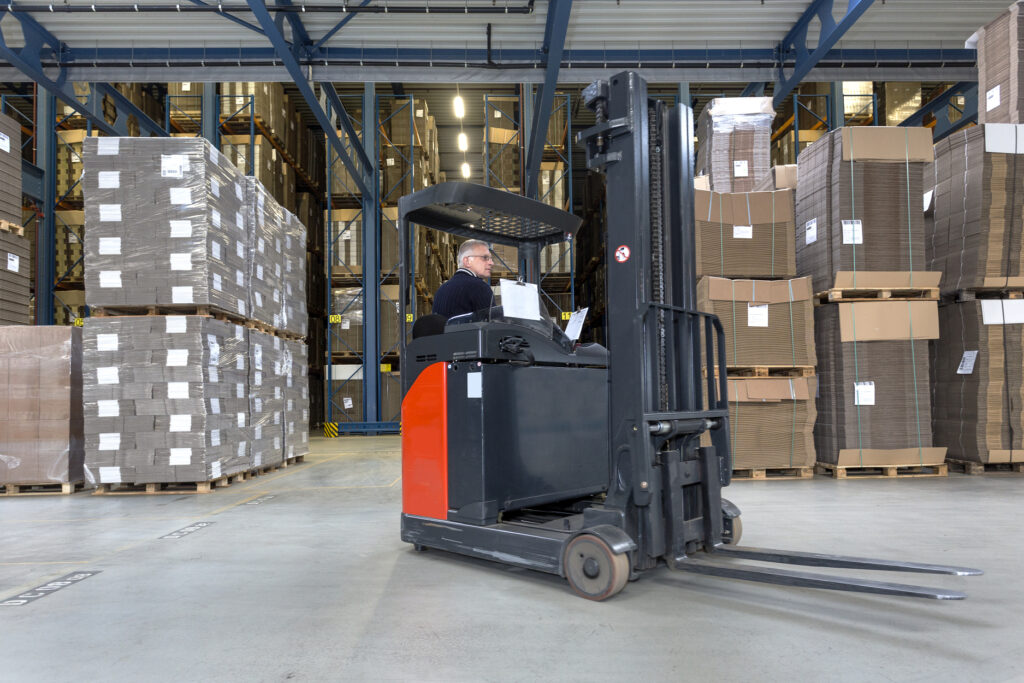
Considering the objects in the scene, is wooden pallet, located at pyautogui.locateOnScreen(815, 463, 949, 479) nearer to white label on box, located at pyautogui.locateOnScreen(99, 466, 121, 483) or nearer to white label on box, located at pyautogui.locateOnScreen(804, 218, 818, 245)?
white label on box, located at pyautogui.locateOnScreen(804, 218, 818, 245)

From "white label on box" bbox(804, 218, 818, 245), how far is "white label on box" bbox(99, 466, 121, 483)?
6832mm

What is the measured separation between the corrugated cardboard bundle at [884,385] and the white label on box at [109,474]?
6496 millimetres

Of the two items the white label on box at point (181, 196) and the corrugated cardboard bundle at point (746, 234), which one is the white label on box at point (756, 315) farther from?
the white label on box at point (181, 196)

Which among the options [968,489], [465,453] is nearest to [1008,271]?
[968,489]

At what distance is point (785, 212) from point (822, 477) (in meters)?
2.52

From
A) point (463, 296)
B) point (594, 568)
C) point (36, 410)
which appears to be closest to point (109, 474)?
point (36, 410)

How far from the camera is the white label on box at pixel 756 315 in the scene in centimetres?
605

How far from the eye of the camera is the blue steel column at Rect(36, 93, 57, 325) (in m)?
10.7

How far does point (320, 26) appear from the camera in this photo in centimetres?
814

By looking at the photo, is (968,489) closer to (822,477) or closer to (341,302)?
(822,477)

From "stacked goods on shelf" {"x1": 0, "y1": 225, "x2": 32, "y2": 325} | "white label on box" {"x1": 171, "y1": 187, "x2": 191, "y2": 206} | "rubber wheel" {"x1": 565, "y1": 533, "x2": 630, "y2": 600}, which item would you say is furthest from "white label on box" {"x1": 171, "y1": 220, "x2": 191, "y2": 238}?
"rubber wheel" {"x1": 565, "y1": 533, "x2": 630, "y2": 600}

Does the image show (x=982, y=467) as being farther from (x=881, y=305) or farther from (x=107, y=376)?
(x=107, y=376)

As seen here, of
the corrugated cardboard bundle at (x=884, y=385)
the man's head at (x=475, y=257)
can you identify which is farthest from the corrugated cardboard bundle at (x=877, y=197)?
the man's head at (x=475, y=257)

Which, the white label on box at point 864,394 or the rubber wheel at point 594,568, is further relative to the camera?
the white label on box at point 864,394
